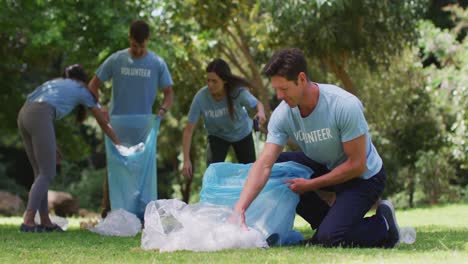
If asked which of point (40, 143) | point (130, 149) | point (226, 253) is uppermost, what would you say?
point (40, 143)

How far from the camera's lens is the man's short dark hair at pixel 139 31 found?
811 centimetres

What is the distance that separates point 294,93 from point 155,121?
3.33 metres

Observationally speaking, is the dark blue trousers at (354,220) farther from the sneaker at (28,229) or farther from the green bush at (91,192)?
the green bush at (91,192)

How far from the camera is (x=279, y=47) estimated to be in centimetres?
1708

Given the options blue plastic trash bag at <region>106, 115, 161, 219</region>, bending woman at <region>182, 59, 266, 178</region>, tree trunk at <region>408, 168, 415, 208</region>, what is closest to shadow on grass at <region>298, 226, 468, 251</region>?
bending woman at <region>182, 59, 266, 178</region>

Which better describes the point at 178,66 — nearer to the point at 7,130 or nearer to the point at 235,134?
the point at 7,130

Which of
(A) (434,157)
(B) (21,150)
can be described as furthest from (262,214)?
(B) (21,150)

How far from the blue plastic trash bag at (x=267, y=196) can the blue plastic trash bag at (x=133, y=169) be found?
7.34 feet

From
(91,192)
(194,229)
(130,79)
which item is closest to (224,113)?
(130,79)

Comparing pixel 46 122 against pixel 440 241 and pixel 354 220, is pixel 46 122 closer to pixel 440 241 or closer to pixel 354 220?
pixel 354 220

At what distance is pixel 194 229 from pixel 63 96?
122 inches

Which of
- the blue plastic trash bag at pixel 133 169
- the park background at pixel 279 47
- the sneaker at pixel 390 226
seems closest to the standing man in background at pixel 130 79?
the blue plastic trash bag at pixel 133 169

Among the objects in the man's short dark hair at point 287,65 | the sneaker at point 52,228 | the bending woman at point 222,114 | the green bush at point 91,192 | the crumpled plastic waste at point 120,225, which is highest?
the man's short dark hair at point 287,65

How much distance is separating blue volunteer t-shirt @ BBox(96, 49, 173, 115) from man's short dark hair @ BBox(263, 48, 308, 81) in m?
3.39
